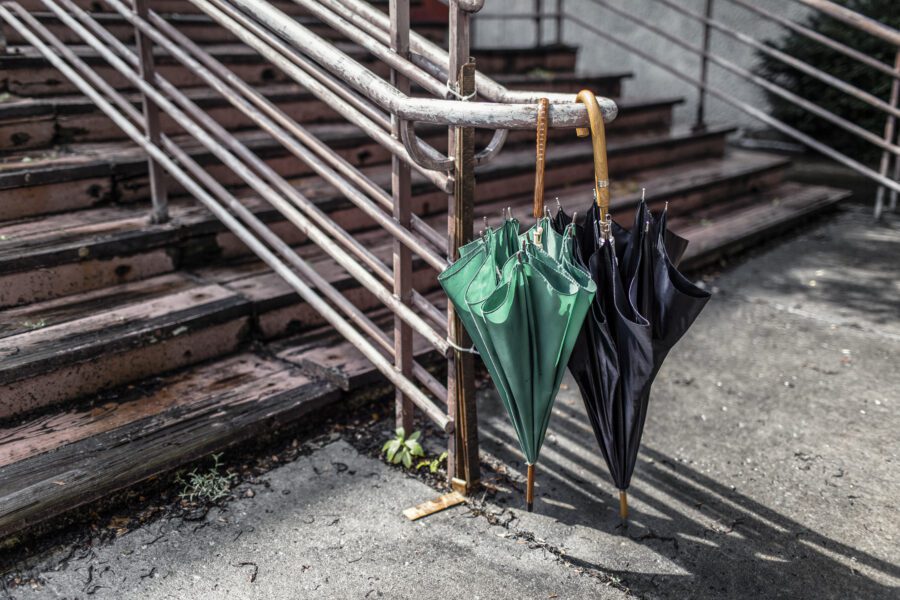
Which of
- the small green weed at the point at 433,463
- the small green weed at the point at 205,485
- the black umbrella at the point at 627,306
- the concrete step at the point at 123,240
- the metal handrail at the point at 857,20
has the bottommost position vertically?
the small green weed at the point at 433,463

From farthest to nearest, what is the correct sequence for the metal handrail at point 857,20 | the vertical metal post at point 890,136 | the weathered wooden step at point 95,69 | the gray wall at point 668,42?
the gray wall at point 668,42
the vertical metal post at point 890,136
the metal handrail at point 857,20
the weathered wooden step at point 95,69

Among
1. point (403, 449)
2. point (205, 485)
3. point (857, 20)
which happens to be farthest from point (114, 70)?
point (857, 20)

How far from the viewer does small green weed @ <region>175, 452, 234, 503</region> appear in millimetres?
2264

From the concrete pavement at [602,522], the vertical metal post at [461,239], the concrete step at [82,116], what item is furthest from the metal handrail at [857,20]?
the vertical metal post at [461,239]

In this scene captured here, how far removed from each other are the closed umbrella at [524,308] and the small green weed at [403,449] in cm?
61

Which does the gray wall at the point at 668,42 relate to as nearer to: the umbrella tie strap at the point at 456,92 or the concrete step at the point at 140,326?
the concrete step at the point at 140,326

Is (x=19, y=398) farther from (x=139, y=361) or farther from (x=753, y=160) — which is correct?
(x=753, y=160)

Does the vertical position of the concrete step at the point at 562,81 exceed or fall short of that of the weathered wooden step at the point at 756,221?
it exceeds it

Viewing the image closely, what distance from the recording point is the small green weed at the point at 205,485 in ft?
7.43

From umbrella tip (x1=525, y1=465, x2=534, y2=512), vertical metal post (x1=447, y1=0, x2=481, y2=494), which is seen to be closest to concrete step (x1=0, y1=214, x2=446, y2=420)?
vertical metal post (x1=447, y1=0, x2=481, y2=494)

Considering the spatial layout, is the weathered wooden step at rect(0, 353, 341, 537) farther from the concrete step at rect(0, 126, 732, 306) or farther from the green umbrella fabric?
the green umbrella fabric

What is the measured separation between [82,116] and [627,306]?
2.79 metres

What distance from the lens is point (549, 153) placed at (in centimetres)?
483

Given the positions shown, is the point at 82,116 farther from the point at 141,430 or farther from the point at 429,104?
the point at 429,104
